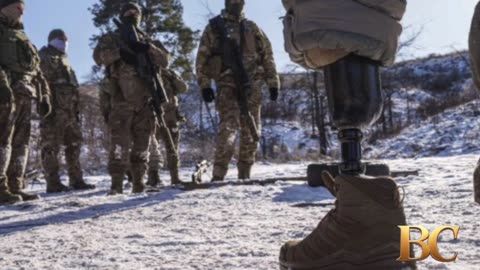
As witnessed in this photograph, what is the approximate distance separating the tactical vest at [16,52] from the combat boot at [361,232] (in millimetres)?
4414

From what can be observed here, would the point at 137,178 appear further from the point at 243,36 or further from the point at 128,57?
the point at 243,36

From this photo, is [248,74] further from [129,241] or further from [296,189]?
[129,241]

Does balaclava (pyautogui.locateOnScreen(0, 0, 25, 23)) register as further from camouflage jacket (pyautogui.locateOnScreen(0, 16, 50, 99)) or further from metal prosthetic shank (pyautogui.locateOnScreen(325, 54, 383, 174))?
metal prosthetic shank (pyautogui.locateOnScreen(325, 54, 383, 174))

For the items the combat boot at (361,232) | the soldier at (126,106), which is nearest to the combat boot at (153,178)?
the soldier at (126,106)

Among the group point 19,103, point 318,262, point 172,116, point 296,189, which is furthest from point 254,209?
point 172,116

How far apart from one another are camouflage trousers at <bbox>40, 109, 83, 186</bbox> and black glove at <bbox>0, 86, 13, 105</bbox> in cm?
235

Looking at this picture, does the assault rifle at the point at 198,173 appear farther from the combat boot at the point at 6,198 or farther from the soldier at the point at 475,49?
the soldier at the point at 475,49

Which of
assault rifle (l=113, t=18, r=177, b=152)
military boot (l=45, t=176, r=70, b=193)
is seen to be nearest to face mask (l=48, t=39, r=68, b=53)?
military boot (l=45, t=176, r=70, b=193)

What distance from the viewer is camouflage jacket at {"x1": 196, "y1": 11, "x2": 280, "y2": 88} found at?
5.46 metres

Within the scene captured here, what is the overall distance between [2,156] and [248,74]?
2597 mm

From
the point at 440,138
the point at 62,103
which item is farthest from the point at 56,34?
the point at 440,138

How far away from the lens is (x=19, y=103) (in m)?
4.96

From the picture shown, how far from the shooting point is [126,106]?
5074mm

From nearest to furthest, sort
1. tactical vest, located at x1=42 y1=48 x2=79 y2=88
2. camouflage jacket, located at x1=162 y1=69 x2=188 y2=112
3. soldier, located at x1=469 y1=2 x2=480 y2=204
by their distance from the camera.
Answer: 1. soldier, located at x1=469 y1=2 x2=480 y2=204
2. tactical vest, located at x1=42 y1=48 x2=79 y2=88
3. camouflage jacket, located at x1=162 y1=69 x2=188 y2=112
